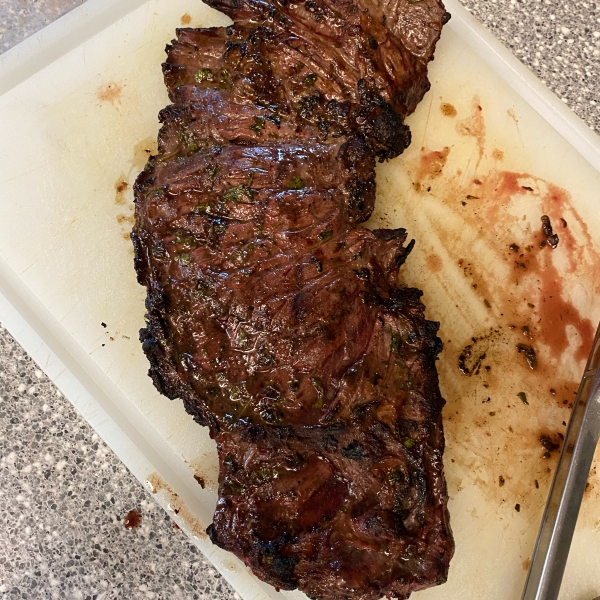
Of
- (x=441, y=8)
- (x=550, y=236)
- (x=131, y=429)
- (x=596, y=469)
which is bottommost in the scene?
(x=131, y=429)

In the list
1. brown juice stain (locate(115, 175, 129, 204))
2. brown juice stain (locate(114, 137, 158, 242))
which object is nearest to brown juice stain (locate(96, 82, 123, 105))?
brown juice stain (locate(114, 137, 158, 242))

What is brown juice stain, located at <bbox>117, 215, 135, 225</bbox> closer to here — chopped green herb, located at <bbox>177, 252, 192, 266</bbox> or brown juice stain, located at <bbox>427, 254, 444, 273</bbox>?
chopped green herb, located at <bbox>177, 252, 192, 266</bbox>

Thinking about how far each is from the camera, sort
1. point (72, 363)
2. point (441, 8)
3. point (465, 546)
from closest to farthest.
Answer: point (441, 8) → point (465, 546) → point (72, 363)

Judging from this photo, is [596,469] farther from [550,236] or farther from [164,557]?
[164,557]

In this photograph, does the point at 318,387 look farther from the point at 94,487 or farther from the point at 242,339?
the point at 94,487

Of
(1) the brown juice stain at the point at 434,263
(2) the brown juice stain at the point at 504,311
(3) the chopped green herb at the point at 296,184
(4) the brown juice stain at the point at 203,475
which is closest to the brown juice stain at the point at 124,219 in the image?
(3) the chopped green herb at the point at 296,184

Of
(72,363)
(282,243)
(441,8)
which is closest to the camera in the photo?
(282,243)

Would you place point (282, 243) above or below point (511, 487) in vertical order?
above

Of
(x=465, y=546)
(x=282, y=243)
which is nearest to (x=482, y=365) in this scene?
(x=465, y=546)

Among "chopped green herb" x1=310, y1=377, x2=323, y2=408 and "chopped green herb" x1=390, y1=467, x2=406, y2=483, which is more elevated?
"chopped green herb" x1=310, y1=377, x2=323, y2=408
